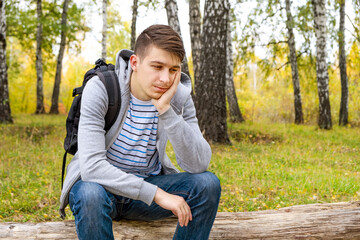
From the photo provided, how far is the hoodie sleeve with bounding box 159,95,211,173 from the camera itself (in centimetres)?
248

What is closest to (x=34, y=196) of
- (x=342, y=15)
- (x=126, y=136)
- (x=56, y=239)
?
(x=56, y=239)

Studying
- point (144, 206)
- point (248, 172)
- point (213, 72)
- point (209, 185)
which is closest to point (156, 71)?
point (209, 185)

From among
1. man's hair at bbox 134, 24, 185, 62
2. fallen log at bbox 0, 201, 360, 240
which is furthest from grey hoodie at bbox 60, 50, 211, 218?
fallen log at bbox 0, 201, 360, 240

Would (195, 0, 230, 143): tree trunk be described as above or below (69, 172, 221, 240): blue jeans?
above

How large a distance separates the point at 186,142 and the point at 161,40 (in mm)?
723

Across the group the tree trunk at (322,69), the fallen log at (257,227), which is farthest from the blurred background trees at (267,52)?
the fallen log at (257,227)

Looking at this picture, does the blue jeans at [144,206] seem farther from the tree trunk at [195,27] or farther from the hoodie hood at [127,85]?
the tree trunk at [195,27]

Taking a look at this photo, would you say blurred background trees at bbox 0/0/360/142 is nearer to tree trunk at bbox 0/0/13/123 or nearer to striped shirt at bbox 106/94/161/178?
tree trunk at bbox 0/0/13/123

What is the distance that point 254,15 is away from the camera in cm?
1489

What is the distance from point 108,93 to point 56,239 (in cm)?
123

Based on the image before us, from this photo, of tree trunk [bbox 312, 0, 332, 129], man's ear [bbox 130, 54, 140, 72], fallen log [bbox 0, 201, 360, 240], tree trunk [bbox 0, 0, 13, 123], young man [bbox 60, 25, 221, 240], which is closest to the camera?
young man [bbox 60, 25, 221, 240]

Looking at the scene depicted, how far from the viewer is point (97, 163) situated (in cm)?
240

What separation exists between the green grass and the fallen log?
4.23 ft

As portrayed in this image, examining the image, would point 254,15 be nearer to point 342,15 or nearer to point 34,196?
point 342,15
